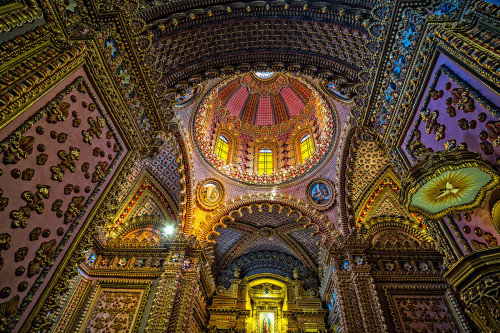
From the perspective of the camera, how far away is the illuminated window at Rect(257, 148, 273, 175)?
1414cm

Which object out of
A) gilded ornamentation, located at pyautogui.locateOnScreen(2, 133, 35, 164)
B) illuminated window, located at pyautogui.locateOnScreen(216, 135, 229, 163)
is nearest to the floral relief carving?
illuminated window, located at pyautogui.locateOnScreen(216, 135, 229, 163)

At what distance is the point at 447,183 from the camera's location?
4.02m

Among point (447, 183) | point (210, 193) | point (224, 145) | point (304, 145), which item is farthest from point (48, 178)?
point (304, 145)

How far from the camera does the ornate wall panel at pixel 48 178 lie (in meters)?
3.18

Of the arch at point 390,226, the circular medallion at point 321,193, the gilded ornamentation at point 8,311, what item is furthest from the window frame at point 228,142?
the gilded ornamentation at point 8,311

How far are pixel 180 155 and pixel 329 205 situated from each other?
659 cm

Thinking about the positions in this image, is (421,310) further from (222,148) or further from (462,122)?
(222,148)

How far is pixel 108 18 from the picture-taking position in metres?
4.53

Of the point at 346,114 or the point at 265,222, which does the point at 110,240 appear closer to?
the point at 265,222

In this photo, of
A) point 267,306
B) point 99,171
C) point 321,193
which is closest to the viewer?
point 99,171

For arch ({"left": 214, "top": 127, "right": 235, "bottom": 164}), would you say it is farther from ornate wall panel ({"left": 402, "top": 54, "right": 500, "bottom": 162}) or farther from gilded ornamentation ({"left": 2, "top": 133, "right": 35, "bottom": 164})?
gilded ornamentation ({"left": 2, "top": 133, "right": 35, "bottom": 164})

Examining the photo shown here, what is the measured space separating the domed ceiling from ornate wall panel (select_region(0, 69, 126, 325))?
297 inches

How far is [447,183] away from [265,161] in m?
10.9

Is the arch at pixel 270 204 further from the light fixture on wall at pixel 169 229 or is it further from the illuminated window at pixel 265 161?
the illuminated window at pixel 265 161
